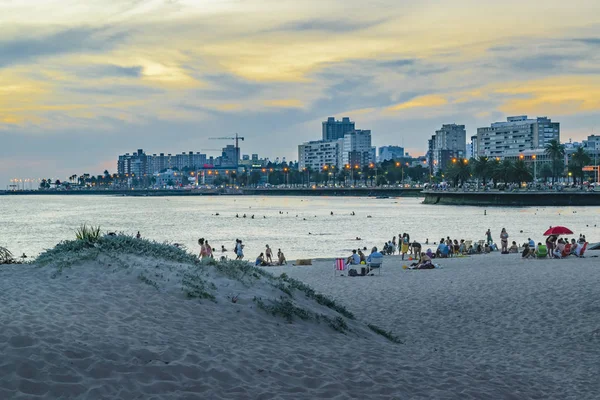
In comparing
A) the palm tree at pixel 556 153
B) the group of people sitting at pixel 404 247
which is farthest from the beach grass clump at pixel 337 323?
the palm tree at pixel 556 153

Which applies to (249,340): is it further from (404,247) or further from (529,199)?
(529,199)

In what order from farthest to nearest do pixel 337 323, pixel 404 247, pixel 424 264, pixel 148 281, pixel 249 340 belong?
pixel 404 247
pixel 424 264
pixel 337 323
pixel 148 281
pixel 249 340

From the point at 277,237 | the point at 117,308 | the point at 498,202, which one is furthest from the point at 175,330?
the point at 498,202

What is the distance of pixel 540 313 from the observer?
16.6 metres

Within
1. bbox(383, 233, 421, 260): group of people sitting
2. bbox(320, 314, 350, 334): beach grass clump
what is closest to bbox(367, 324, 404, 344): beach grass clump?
bbox(320, 314, 350, 334): beach grass clump

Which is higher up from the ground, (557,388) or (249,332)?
(249,332)

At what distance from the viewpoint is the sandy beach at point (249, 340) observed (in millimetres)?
8742

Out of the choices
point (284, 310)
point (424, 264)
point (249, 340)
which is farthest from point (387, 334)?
point (424, 264)

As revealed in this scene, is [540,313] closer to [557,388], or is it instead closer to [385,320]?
[385,320]

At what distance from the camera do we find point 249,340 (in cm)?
1101

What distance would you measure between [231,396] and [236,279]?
6248 millimetres

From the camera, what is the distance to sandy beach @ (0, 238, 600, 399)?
8742mm

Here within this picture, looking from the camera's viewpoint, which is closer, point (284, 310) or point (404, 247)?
point (284, 310)

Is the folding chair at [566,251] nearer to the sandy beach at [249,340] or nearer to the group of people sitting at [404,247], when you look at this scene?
the group of people sitting at [404,247]
